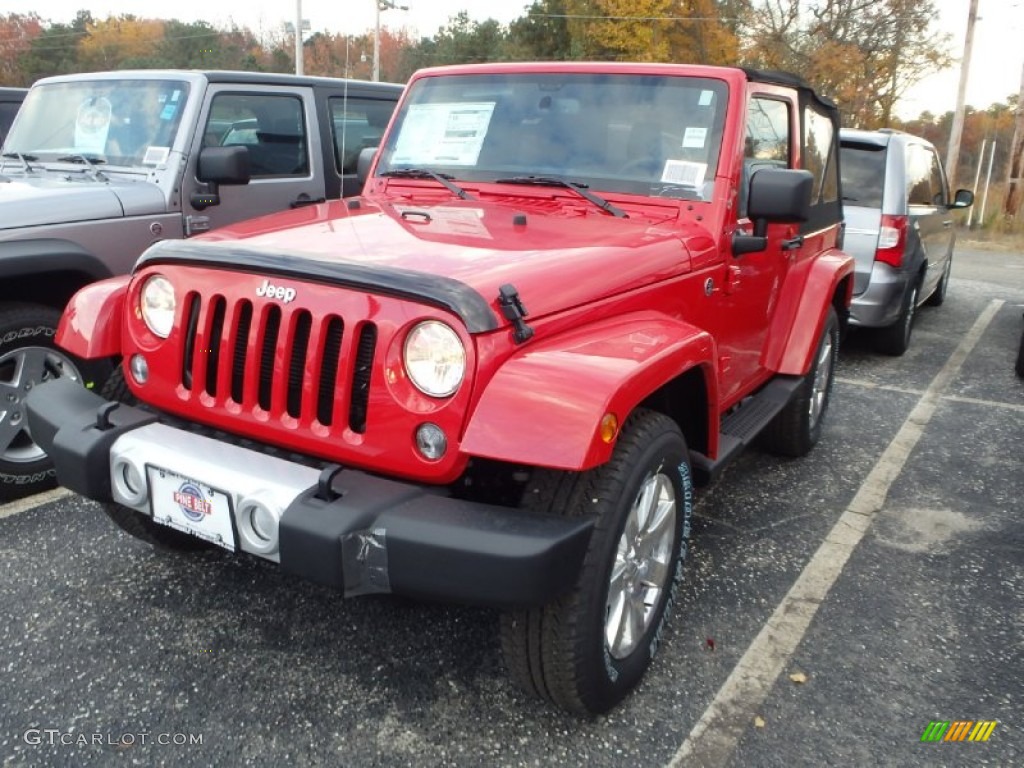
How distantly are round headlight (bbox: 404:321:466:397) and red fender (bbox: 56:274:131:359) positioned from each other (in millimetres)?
1206

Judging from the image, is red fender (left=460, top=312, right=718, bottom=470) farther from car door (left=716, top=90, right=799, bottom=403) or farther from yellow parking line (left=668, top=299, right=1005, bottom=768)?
car door (left=716, top=90, right=799, bottom=403)

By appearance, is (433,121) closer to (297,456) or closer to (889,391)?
(297,456)

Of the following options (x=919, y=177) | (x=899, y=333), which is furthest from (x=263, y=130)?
(x=919, y=177)

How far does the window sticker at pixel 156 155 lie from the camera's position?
4.53m

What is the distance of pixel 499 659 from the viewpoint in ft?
9.14

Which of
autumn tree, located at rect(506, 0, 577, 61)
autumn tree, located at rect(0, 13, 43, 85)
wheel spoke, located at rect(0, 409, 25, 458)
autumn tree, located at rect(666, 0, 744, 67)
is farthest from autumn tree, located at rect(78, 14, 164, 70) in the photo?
wheel spoke, located at rect(0, 409, 25, 458)

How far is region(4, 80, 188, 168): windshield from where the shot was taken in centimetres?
463

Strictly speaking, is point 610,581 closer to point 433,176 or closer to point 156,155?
point 433,176

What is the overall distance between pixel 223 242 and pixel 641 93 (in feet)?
5.63

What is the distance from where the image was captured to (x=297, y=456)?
2.41 metres

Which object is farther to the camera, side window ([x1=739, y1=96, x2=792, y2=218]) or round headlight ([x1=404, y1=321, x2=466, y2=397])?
side window ([x1=739, y1=96, x2=792, y2=218])

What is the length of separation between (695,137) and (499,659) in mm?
2050

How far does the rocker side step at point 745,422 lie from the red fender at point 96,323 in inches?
77.6

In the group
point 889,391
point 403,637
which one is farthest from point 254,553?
point 889,391
